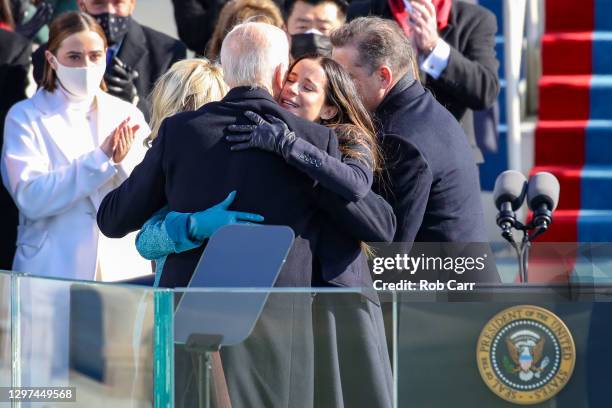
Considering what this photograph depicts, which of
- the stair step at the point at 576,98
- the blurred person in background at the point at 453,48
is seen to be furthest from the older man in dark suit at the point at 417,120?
the stair step at the point at 576,98

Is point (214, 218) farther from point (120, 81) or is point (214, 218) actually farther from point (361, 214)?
point (120, 81)

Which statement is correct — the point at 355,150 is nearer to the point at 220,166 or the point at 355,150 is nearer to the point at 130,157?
the point at 220,166

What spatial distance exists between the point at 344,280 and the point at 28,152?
2.08m

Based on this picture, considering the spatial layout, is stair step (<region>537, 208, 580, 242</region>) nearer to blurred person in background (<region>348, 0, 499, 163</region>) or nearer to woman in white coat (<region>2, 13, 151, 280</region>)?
blurred person in background (<region>348, 0, 499, 163</region>)

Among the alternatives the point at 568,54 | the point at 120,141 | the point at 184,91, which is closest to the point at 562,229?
the point at 568,54

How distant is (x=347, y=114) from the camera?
4270 millimetres

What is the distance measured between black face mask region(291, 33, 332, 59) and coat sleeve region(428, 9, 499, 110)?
0.49 metres

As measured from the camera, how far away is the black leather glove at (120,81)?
6.16m

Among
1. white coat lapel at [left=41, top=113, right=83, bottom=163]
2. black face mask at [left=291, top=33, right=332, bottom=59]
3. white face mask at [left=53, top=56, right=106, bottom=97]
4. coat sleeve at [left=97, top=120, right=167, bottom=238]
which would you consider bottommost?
coat sleeve at [left=97, top=120, right=167, bottom=238]

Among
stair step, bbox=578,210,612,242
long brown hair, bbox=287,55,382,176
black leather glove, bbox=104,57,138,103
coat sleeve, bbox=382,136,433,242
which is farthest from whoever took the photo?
stair step, bbox=578,210,612,242

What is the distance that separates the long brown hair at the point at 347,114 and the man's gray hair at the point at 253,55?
0.60 ft

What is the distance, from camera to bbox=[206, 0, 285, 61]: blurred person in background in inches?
235

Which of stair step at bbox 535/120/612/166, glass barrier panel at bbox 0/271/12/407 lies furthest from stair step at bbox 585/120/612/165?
glass barrier panel at bbox 0/271/12/407

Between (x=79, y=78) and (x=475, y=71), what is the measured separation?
169 centimetres
